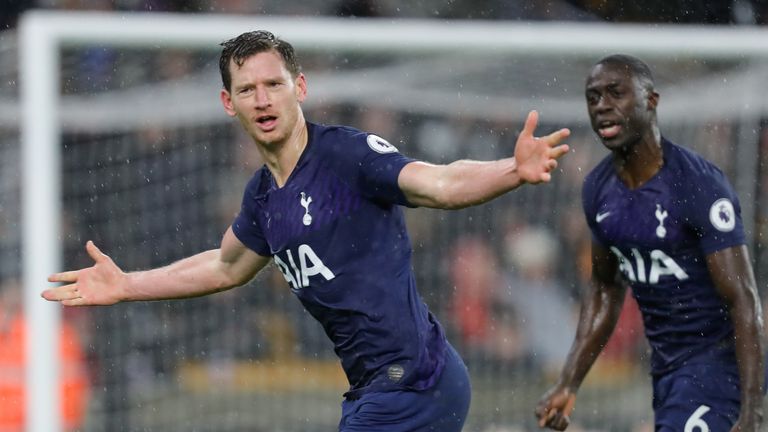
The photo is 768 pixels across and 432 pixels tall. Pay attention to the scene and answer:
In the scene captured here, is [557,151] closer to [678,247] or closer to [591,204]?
[678,247]

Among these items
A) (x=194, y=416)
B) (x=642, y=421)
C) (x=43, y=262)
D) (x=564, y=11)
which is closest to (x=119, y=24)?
(x=43, y=262)

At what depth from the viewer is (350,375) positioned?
464 cm

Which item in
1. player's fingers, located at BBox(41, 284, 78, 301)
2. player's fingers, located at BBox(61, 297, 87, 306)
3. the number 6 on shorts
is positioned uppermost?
player's fingers, located at BBox(41, 284, 78, 301)

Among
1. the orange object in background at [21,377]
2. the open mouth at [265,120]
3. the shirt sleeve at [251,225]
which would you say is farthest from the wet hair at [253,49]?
the orange object in background at [21,377]

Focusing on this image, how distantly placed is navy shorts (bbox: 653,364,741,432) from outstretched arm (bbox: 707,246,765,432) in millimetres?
210

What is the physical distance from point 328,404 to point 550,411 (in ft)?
12.1

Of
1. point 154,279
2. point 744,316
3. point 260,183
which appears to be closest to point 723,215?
point 744,316

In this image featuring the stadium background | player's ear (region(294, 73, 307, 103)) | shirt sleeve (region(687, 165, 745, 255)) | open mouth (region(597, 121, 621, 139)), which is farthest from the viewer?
the stadium background

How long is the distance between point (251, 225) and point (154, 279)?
521 mm

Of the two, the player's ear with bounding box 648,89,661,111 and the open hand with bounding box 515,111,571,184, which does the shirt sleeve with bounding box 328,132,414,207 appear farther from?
the player's ear with bounding box 648,89,661,111

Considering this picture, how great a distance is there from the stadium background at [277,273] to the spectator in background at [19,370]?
0.39ft

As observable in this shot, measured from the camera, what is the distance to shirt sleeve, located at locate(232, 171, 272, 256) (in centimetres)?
485

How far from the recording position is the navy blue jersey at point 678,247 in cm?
510

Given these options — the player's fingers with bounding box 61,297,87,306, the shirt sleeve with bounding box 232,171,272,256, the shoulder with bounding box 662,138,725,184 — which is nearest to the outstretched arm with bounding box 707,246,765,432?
the shoulder with bounding box 662,138,725,184
